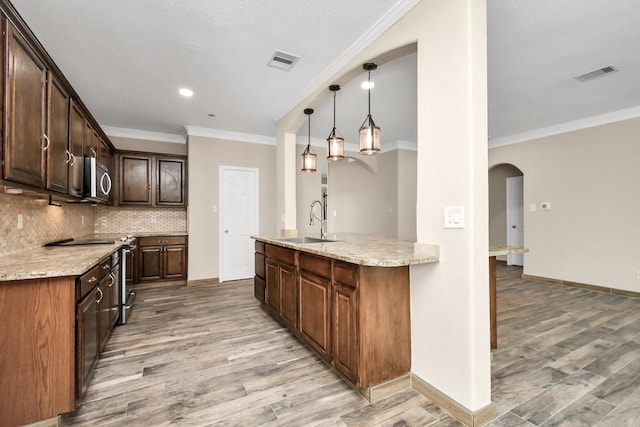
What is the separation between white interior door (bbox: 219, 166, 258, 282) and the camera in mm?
5250

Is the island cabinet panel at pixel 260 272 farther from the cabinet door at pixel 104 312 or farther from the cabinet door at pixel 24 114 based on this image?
the cabinet door at pixel 24 114

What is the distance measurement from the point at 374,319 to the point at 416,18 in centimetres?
209

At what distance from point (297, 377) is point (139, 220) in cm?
445

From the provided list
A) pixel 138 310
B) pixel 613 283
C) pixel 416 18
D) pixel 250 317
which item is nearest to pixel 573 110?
pixel 613 283

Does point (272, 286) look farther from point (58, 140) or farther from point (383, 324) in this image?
point (58, 140)

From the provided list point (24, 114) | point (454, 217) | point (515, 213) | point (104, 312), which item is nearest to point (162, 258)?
point (104, 312)

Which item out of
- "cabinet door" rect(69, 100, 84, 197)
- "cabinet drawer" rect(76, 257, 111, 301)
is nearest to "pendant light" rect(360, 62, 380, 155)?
"cabinet drawer" rect(76, 257, 111, 301)

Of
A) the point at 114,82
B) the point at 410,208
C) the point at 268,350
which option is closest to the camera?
the point at 268,350

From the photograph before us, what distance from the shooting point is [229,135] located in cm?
526

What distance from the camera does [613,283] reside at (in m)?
4.40

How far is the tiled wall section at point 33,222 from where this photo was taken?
2262 mm

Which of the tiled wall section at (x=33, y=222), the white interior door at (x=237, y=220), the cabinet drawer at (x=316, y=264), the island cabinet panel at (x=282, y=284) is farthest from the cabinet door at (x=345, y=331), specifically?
the white interior door at (x=237, y=220)

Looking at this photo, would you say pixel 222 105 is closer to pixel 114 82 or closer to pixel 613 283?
pixel 114 82

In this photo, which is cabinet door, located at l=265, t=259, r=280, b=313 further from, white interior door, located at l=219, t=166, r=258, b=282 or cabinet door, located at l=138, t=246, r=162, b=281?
cabinet door, located at l=138, t=246, r=162, b=281
